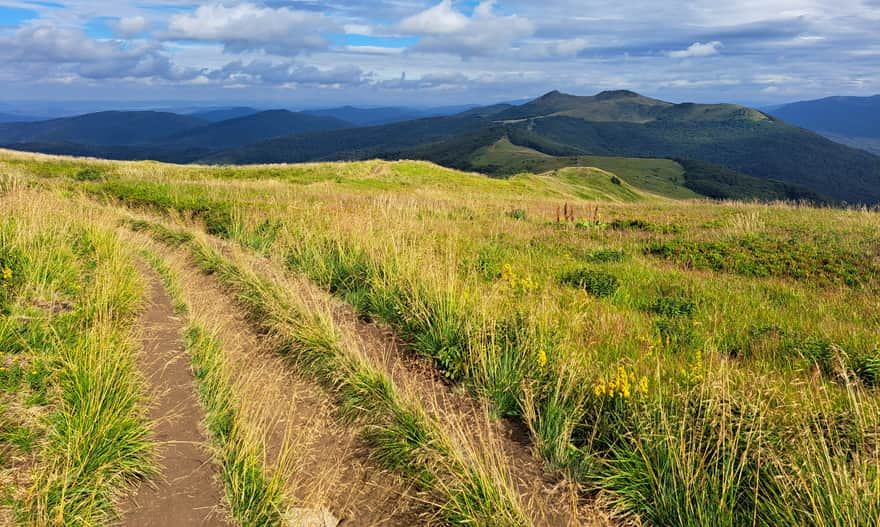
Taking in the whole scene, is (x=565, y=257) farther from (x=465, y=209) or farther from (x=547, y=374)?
(x=465, y=209)

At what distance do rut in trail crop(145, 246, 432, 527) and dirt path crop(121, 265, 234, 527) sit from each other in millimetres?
447

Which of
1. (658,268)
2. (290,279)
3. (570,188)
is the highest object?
(290,279)

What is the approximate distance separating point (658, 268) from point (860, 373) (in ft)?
16.6

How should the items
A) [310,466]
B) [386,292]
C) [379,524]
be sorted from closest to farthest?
[379,524]
[310,466]
[386,292]

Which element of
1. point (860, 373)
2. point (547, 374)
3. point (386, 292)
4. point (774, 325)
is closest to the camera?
point (547, 374)

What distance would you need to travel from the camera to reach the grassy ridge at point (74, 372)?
331 centimetres

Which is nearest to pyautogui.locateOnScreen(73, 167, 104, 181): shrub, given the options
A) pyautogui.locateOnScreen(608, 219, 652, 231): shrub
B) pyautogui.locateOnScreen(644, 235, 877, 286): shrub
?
pyautogui.locateOnScreen(608, 219, 652, 231): shrub

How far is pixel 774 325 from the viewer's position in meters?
6.44

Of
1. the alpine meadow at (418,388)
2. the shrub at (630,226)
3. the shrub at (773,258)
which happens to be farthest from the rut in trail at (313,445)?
the shrub at (630,226)

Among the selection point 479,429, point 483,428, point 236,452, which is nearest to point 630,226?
point 483,428

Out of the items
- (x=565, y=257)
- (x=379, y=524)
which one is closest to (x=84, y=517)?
(x=379, y=524)

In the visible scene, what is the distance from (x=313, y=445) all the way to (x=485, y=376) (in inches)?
67.4

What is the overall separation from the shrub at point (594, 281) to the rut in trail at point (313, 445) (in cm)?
486

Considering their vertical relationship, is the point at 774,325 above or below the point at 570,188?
above
